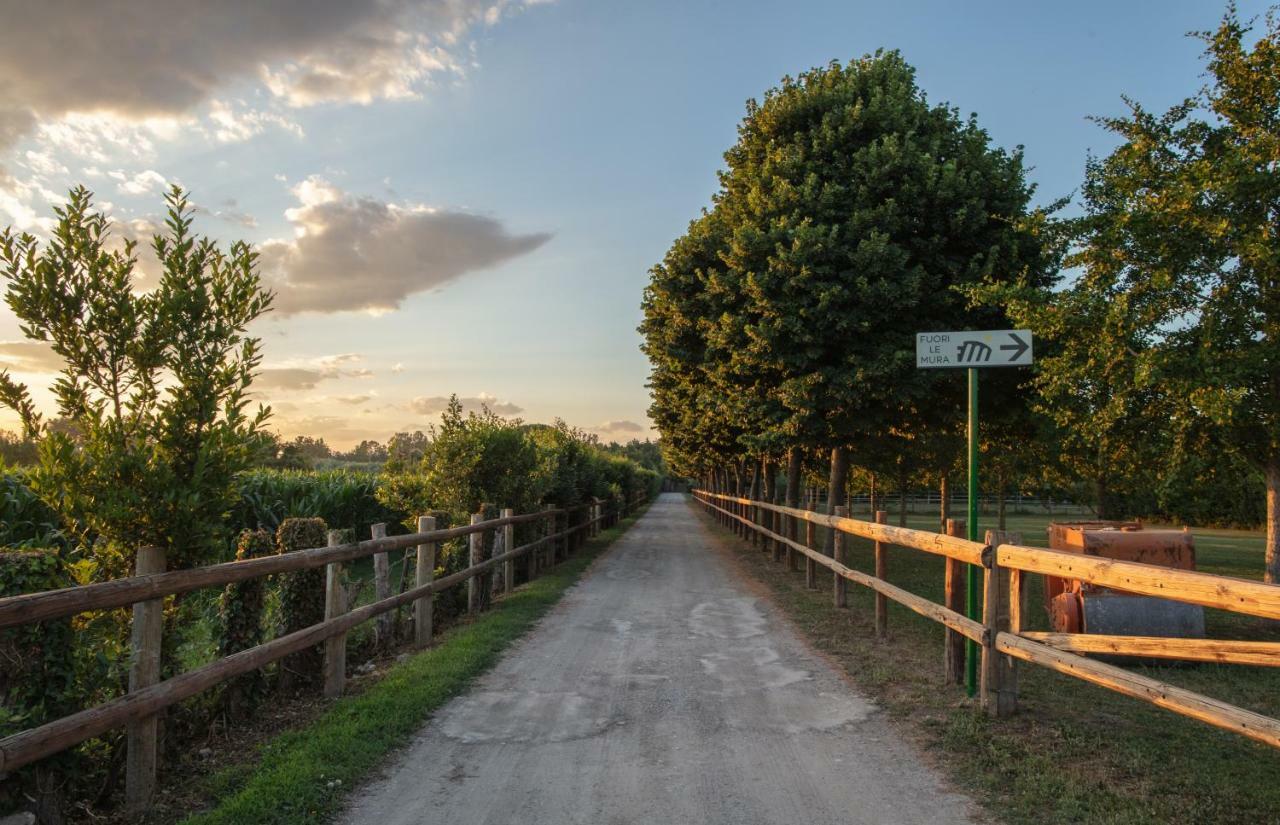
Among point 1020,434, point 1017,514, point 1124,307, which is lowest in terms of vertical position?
point 1017,514

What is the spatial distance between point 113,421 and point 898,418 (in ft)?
43.0

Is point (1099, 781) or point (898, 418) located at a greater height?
point (898, 418)

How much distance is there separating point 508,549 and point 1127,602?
835 cm

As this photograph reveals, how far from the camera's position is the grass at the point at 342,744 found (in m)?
3.98

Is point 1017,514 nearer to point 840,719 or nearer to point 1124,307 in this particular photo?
point 1124,307

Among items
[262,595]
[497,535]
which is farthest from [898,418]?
[262,595]

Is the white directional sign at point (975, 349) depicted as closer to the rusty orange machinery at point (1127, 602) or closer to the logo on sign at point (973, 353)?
the logo on sign at point (973, 353)

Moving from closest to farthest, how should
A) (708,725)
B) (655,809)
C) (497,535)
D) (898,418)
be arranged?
(655,809), (708,725), (497,535), (898,418)

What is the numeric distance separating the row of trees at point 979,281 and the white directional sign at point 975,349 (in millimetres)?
3600

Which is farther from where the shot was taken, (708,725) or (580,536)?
(580,536)

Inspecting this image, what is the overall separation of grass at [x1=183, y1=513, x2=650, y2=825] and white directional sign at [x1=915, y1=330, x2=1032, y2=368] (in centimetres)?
471

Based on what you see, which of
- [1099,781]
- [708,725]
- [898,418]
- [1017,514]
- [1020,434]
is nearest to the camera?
[1099,781]

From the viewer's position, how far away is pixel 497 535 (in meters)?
12.3

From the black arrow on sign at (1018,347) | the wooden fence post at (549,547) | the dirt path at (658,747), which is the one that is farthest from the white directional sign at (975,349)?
the wooden fence post at (549,547)
